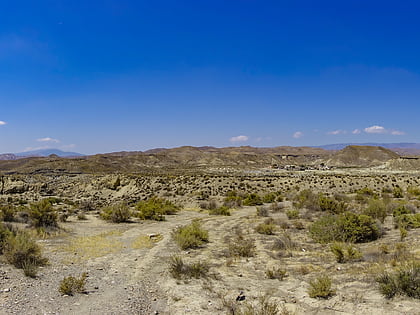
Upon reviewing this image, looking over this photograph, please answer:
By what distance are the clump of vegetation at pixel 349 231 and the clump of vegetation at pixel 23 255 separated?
988 cm

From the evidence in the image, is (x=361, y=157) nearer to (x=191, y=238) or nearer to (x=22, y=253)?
(x=191, y=238)

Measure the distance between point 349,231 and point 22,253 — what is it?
37.3 feet

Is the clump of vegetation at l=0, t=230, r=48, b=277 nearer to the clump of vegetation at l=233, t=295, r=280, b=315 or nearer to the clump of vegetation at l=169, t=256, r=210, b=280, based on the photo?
the clump of vegetation at l=169, t=256, r=210, b=280

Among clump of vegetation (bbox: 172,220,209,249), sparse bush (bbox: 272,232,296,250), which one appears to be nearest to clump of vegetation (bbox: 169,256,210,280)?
clump of vegetation (bbox: 172,220,209,249)

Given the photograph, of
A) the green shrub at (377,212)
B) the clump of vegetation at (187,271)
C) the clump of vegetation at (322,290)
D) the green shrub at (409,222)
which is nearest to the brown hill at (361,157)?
the green shrub at (377,212)

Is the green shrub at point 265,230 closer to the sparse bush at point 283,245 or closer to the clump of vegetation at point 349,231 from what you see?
the clump of vegetation at point 349,231

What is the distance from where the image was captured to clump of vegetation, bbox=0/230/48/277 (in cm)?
811

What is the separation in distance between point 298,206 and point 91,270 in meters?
15.6

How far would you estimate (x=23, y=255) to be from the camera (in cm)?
867

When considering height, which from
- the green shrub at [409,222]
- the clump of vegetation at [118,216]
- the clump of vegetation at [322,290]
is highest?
the green shrub at [409,222]

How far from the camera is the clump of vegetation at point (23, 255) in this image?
811 centimetres

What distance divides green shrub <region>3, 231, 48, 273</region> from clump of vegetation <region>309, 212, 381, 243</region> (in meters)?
9.94

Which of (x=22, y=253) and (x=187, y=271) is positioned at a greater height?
(x=22, y=253)

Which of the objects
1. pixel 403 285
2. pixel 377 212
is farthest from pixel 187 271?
pixel 377 212
